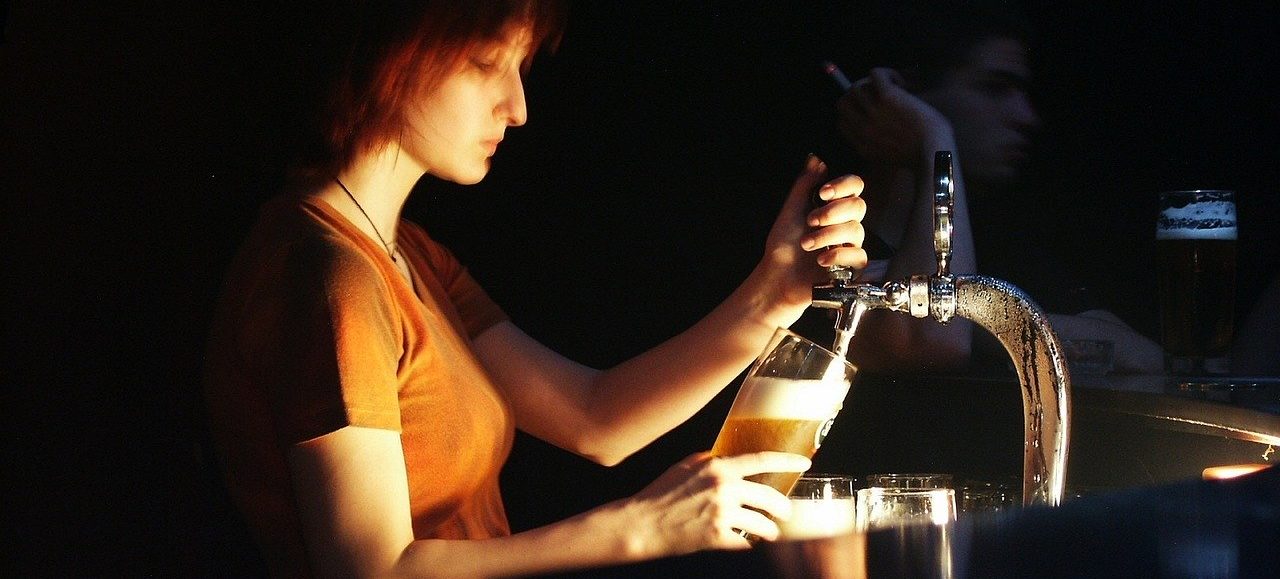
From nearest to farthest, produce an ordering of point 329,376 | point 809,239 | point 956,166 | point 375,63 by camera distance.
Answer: point 329,376 → point 809,239 → point 375,63 → point 956,166

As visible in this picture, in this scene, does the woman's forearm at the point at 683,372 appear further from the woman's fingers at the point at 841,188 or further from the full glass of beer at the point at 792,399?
the full glass of beer at the point at 792,399

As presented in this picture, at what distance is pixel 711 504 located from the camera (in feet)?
3.55

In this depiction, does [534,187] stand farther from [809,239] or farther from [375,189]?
[809,239]

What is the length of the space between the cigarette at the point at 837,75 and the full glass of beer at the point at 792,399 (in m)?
1.31

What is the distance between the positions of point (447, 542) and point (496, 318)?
600 millimetres

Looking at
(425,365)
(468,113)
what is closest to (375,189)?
(468,113)

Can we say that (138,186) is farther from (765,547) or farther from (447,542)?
(765,547)

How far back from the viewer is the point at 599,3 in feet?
7.32

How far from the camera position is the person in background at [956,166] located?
6.48 ft

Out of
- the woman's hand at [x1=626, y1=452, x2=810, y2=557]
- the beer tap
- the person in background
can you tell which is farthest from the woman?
the person in background

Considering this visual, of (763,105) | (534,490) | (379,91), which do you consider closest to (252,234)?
(379,91)

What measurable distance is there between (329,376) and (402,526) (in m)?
0.17

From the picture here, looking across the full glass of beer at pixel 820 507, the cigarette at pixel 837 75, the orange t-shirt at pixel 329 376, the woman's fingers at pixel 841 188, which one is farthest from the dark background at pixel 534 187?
the full glass of beer at pixel 820 507

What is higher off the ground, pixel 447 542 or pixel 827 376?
pixel 827 376
